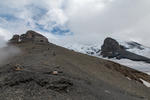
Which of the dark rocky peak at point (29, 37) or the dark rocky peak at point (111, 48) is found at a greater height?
the dark rocky peak at point (111, 48)

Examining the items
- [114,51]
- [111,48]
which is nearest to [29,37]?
[114,51]

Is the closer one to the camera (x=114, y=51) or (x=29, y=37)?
(x=29, y=37)

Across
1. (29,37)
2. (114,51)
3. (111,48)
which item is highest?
(111,48)

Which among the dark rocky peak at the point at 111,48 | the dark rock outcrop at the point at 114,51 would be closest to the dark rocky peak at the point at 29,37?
the dark rock outcrop at the point at 114,51

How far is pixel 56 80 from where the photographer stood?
33.4 feet

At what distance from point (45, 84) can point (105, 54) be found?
17643 centimetres

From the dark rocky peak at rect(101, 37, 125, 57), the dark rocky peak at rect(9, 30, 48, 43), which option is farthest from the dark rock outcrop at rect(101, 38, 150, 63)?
the dark rocky peak at rect(9, 30, 48, 43)

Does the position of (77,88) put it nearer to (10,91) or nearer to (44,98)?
(44,98)

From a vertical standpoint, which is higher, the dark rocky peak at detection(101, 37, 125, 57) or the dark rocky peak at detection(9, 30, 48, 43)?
the dark rocky peak at detection(101, 37, 125, 57)

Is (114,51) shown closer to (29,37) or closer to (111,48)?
(111,48)

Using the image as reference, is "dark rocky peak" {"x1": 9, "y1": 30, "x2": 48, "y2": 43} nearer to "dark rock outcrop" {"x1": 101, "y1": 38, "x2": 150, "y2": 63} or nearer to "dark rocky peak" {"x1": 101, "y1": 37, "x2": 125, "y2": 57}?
"dark rock outcrop" {"x1": 101, "y1": 38, "x2": 150, "y2": 63}

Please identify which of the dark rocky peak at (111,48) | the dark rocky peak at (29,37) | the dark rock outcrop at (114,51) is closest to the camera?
the dark rocky peak at (29,37)

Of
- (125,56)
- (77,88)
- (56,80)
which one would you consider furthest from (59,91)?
(125,56)

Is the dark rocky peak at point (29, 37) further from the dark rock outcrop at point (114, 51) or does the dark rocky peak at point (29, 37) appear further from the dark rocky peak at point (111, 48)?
the dark rocky peak at point (111, 48)
